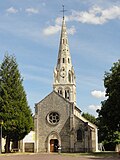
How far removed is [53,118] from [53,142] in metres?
4.57

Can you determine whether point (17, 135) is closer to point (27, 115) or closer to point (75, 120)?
point (27, 115)

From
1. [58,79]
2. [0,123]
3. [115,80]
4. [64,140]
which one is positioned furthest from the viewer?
[58,79]

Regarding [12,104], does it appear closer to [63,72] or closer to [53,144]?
[53,144]

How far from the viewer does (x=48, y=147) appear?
63.6 m

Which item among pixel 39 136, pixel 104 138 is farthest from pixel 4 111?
pixel 104 138

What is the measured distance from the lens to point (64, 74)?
91938 mm

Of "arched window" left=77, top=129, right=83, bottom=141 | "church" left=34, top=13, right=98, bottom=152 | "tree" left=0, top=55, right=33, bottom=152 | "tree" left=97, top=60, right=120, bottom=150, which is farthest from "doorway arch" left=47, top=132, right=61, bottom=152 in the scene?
"tree" left=97, top=60, right=120, bottom=150

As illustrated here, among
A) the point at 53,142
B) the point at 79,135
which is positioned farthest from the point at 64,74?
the point at 79,135

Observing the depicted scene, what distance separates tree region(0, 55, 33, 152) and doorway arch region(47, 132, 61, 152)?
8338 mm

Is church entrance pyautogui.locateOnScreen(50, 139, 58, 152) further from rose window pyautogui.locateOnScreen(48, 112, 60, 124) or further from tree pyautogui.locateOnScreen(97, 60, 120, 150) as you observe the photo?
tree pyautogui.locateOnScreen(97, 60, 120, 150)

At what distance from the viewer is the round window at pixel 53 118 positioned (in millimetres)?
64069

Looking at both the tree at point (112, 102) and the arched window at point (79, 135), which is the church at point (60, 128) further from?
the tree at point (112, 102)

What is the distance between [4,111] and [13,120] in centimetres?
204

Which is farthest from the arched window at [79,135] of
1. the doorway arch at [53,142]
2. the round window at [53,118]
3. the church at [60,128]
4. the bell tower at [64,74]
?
the bell tower at [64,74]
